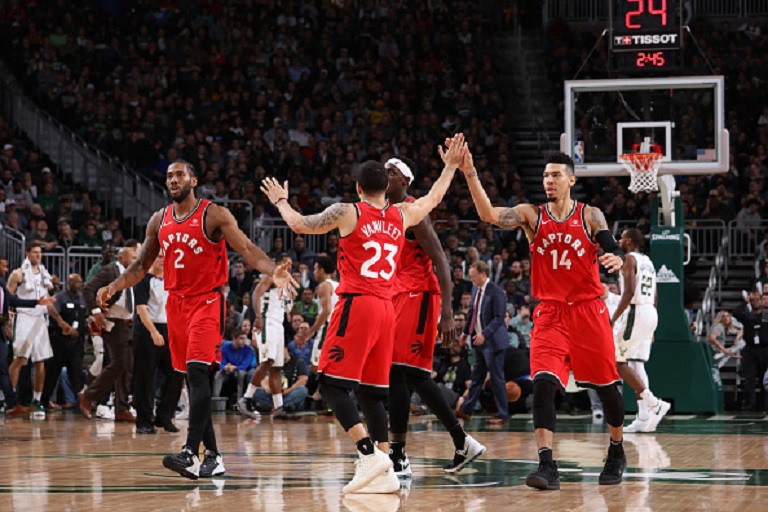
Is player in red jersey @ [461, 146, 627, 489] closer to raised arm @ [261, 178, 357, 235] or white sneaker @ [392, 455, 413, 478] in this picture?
raised arm @ [261, 178, 357, 235]

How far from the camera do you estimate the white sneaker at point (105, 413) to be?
16.3m

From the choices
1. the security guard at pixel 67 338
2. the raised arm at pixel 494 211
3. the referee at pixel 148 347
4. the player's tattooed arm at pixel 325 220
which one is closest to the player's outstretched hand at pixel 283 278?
the player's tattooed arm at pixel 325 220

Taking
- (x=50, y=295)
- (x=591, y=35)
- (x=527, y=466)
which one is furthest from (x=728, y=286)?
(x=527, y=466)

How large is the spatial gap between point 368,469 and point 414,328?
1458mm

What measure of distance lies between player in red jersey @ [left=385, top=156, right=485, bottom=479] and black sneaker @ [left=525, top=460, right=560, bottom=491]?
1.03 m

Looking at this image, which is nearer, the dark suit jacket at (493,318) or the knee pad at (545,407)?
the knee pad at (545,407)

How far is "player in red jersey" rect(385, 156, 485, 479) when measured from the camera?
927 cm

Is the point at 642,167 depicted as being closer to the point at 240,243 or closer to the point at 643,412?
the point at 643,412

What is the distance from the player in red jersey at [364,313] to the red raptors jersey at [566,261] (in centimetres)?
102

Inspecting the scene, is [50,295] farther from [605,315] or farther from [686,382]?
[605,315]

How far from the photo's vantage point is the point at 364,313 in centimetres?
834

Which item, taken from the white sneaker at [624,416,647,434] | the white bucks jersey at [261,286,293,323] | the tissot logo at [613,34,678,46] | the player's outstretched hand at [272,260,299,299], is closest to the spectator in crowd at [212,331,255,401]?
the white bucks jersey at [261,286,293,323]

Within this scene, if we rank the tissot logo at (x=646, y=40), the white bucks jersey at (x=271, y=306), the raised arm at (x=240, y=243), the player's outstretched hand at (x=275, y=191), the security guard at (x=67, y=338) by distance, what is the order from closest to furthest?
the player's outstretched hand at (x=275, y=191) → the raised arm at (x=240, y=243) → the tissot logo at (x=646, y=40) → the white bucks jersey at (x=271, y=306) → the security guard at (x=67, y=338)

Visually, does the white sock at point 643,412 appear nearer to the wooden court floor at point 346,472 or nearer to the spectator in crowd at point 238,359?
the wooden court floor at point 346,472
